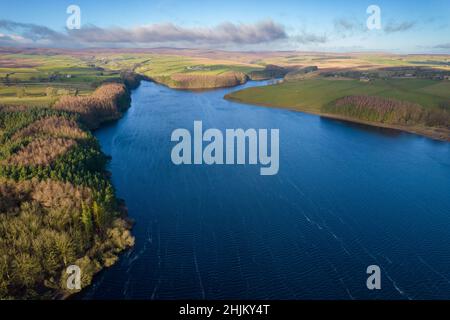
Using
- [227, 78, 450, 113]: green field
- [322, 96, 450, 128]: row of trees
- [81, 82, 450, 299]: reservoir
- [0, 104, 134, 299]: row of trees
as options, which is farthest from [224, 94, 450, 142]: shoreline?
[0, 104, 134, 299]: row of trees

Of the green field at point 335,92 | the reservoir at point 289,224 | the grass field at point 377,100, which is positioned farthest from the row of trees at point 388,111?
the reservoir at point 289,224

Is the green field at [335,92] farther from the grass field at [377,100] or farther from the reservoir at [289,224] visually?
the reservoir at [289,224]

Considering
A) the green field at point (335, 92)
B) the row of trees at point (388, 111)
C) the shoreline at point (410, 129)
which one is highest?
the green field at point (335, 92)

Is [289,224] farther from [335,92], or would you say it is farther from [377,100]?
[335,92]

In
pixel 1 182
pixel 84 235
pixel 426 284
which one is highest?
pixel 1 182

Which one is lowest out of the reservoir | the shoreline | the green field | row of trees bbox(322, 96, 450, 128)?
the reservoir

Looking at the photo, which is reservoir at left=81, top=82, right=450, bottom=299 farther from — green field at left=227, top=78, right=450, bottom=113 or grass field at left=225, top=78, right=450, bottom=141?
green field at left=227, top=78, right=450, bottom=113

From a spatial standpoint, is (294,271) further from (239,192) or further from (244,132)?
(244,132)

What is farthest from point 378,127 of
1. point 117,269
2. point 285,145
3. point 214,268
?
point 117,269
